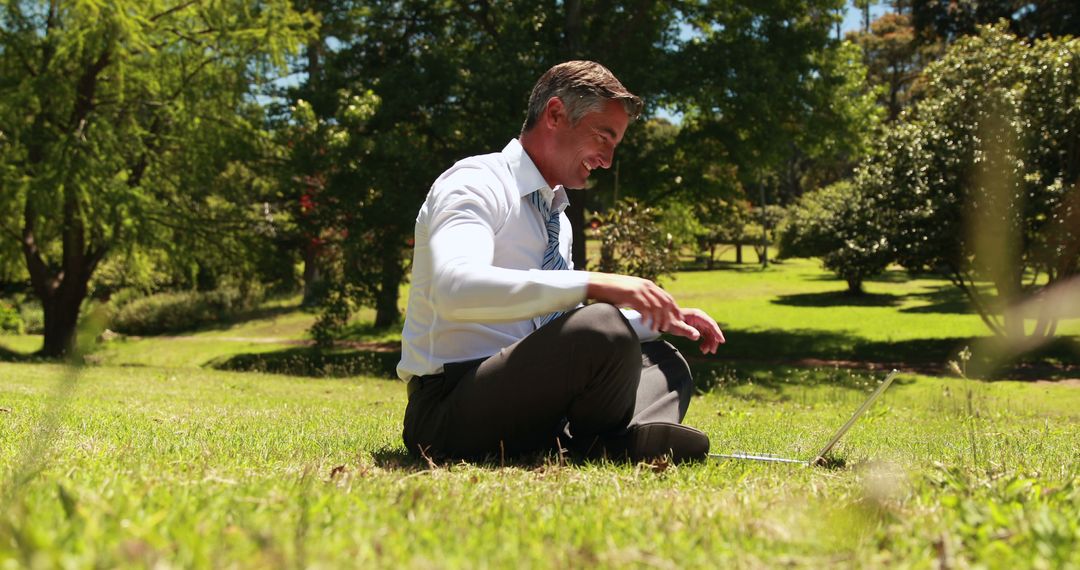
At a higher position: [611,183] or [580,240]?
[611,183]

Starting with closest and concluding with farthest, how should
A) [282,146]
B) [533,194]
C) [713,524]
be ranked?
[713,524]
[533,194]
[282,146]

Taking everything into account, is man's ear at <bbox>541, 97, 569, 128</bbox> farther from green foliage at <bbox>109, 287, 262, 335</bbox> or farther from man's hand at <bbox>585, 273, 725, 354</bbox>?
green foliage at <bbox>109, 287, 262, 335</bbox>

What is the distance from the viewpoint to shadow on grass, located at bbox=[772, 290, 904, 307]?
31.1 metres

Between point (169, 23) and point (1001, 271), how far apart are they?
18897 mm

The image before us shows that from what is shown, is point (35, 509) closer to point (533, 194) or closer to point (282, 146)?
point (533, 194)

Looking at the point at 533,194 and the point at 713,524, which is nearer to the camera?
the point at 713,524

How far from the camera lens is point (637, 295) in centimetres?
278

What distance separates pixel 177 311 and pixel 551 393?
1250 inches

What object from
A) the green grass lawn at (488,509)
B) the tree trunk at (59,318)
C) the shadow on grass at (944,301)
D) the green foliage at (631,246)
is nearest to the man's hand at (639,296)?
the green grass lawn at (488,509)

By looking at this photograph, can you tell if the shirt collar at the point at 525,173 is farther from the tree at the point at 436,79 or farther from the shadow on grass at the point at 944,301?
the shadow on grass at the point at 944,301

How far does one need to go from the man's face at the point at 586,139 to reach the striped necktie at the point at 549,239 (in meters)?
0.15

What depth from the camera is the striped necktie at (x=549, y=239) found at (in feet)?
12.0

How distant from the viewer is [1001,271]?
61.8 ft

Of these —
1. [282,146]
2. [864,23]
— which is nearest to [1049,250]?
[282,146]
